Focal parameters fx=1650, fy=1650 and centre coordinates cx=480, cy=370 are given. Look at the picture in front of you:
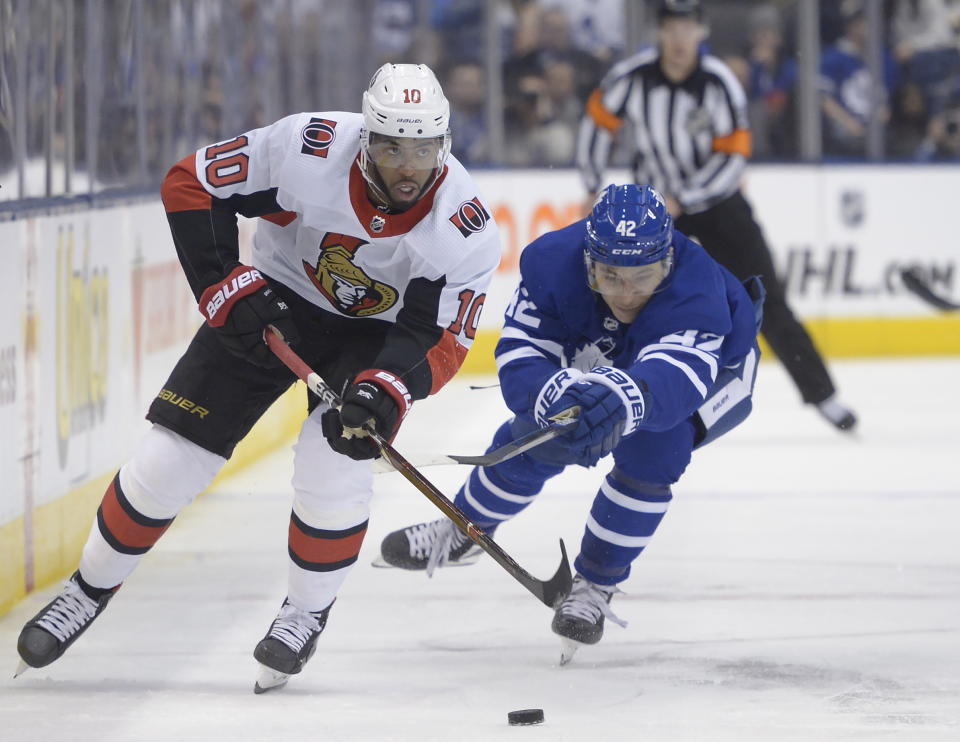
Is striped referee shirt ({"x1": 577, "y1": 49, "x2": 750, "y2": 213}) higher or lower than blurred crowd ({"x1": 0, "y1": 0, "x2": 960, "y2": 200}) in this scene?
higher

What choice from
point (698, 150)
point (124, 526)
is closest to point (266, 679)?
point (124, 526)

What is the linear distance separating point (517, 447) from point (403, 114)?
63 centimetres

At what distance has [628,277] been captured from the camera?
298 cm

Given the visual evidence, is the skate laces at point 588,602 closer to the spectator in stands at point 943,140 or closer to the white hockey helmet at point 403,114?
the white hockey helmet at point 403,114

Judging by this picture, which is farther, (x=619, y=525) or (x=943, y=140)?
(x=943, y=140)

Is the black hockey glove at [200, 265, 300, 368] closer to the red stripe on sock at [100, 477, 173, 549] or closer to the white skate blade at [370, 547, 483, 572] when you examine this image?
the red stripe on sock at [100, 477, 173, 549]

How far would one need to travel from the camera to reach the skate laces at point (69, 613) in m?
2.96

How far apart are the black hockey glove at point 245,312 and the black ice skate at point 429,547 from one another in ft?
2.71

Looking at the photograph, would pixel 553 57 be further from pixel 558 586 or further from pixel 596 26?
pixel 558 586

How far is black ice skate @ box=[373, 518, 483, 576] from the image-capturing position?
3.62 metres

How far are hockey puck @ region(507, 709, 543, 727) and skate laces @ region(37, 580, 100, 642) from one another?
0.82 meters

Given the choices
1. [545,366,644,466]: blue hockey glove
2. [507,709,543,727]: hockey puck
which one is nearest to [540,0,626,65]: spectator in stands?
[545,366,644,466]: blue hockey glove

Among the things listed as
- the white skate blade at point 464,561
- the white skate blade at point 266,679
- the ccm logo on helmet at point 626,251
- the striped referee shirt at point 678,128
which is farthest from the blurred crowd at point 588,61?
the white skate blade at point 266,679

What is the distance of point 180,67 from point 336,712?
3089mm
